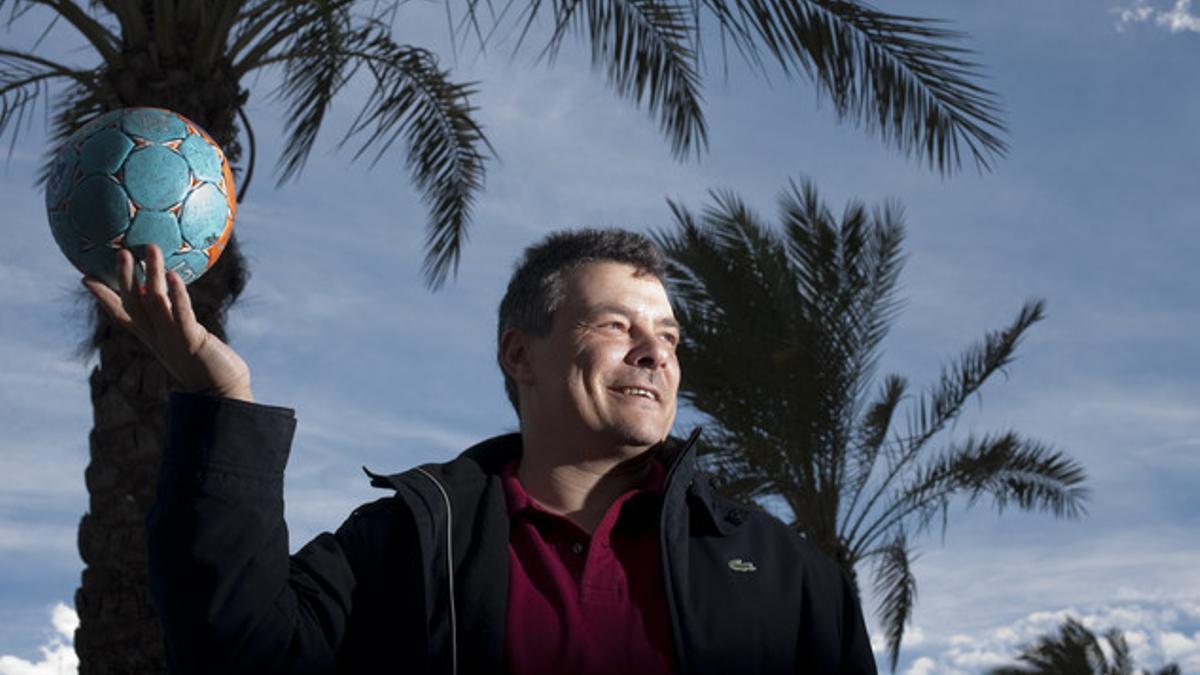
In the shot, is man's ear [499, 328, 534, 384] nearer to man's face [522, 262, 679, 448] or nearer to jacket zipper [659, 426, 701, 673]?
man's face [522, 262, 679, 448]

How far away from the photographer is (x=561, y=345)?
123 inches

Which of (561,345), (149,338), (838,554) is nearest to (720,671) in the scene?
(561,345)

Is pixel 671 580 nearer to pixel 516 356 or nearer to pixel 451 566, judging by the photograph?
pixel 451 566

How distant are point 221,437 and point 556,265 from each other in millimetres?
920

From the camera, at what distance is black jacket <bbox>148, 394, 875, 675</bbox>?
2.65m

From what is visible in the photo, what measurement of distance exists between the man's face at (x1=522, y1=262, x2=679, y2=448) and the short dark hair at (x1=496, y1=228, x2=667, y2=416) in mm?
24

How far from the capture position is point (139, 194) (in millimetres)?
3531

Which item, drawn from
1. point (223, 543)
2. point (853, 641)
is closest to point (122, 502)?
point (223, 543)

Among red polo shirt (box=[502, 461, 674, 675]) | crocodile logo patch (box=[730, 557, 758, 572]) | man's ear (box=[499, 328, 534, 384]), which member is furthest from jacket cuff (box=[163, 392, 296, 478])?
crocodile logo patch (box=[730, 557, 758, 572])

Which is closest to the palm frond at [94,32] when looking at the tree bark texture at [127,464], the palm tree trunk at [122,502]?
→ the tree bark texture at [127,464]

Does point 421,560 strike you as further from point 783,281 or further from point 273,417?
point 783,281

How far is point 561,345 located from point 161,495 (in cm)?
90

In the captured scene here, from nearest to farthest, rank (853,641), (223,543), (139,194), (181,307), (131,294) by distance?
(223,543) → (181,307) → (131,294) → (853,641) → (139,194)

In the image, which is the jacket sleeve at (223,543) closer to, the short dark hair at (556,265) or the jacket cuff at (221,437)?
the jacket cuff at (221,437)
